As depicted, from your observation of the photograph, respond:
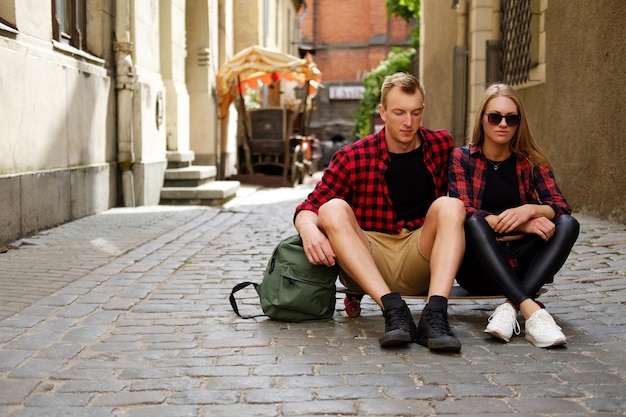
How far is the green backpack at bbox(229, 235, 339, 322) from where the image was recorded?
432 cm

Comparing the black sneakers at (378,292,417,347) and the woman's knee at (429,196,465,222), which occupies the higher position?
the woman's knee at (429,196,465,222)

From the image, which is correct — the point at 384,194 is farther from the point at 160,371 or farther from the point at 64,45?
the point at 64,45

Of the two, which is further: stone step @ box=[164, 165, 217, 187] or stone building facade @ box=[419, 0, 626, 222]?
stone step @ box=[164, 165, 217, 187]

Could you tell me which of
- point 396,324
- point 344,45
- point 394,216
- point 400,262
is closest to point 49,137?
point 394,216

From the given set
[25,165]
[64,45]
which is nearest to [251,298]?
[25,165]

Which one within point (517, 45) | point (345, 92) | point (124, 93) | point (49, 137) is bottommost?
point (49, 137)

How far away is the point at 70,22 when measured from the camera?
1004 cm

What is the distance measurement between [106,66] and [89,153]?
155cm

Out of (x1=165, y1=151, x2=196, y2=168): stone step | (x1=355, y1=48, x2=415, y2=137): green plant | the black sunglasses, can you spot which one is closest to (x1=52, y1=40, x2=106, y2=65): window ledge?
(x1=165, y1=151, x2=196, y2=168): stone step

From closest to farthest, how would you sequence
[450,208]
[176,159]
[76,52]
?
[450,208] → [76,52] → [176,159]

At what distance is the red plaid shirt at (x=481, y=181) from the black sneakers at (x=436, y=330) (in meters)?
0.64

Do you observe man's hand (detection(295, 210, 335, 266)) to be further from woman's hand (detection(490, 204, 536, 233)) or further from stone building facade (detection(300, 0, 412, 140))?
stone building facade (detection(300, 0, 412, 140))

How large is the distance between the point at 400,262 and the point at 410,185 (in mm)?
419

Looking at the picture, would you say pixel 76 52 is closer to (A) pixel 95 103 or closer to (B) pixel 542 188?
(A) pixel 95 103
